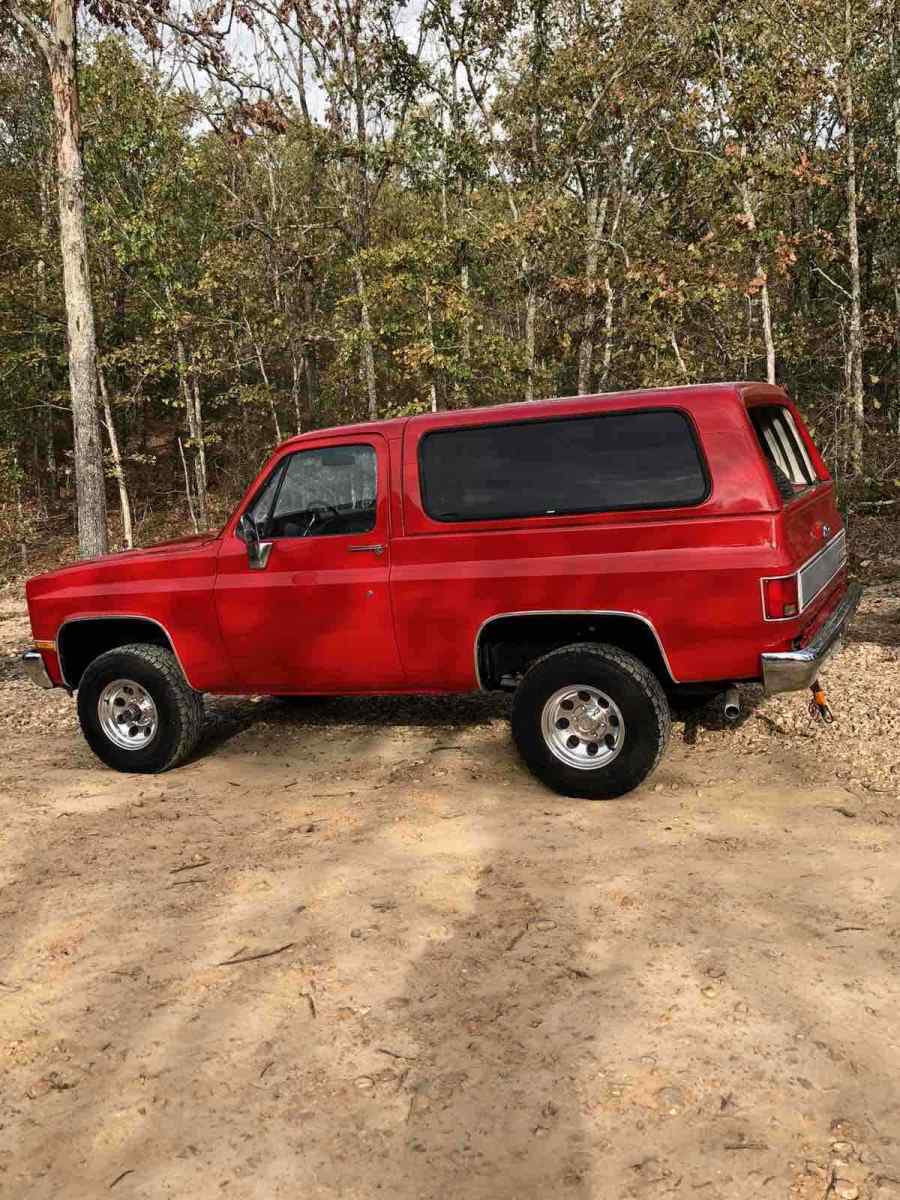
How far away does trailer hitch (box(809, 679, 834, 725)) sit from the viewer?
5239 millimetres

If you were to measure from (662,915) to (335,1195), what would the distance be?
1.73m

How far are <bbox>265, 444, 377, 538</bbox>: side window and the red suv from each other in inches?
0.5

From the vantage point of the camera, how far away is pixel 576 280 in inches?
634

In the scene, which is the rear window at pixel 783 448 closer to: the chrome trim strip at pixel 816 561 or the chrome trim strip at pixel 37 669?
the chrome trim strip at pixel 816 561

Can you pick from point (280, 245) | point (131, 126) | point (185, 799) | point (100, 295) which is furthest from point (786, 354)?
point (185, 799)

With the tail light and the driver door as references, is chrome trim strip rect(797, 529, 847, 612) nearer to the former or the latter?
the tail light

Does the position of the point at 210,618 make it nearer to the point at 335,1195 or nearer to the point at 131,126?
the point at 335,1195

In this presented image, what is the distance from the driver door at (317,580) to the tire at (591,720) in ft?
2.91

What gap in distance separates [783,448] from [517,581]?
1.83 meters

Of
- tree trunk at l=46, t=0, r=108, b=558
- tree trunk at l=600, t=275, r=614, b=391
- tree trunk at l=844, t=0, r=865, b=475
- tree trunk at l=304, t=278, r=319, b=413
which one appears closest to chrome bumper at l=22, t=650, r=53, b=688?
tree trunk at l=46, t=0, r=108, b=558

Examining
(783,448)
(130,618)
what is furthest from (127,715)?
(783,448)

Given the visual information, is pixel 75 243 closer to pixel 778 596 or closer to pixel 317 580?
pixel 317 580

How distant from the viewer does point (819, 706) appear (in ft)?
17.4

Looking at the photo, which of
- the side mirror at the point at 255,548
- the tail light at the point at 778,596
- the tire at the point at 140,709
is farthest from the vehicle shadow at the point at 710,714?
the tire at the point at 140,709
